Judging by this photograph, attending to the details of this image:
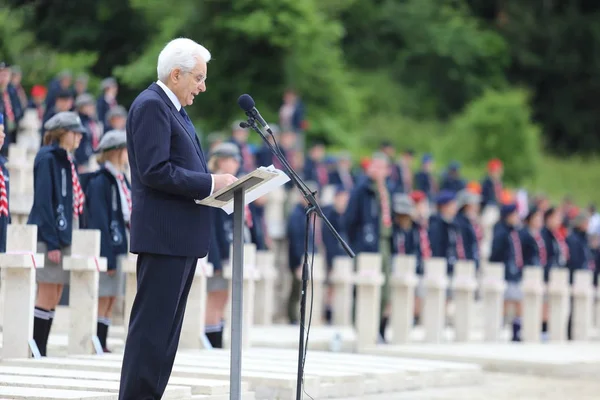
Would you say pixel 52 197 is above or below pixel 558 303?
above

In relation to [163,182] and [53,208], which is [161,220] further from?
[53,208]

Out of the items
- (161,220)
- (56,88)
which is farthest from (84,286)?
(56,88)

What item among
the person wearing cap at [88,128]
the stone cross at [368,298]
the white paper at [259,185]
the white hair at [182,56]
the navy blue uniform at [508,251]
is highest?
the person wearing cap at [88,128]

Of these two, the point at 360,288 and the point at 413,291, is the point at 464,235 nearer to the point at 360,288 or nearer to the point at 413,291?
the point at 413,291

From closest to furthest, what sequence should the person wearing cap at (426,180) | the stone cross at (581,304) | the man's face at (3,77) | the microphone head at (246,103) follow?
the microphone head at (246,103)
the man's face at (3,77)
the stone cross at (581,304)
the person wearing cap at (426,180)

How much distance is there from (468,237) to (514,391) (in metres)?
7.36

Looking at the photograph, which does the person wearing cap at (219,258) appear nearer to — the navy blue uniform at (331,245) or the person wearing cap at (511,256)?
the navy blue uniform at (331,245)

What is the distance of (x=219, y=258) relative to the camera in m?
13.8

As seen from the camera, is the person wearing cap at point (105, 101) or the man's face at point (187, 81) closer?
the man's face at point (187, 81)

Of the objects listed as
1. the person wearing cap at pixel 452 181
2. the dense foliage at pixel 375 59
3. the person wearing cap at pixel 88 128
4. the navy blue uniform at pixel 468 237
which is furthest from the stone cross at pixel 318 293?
the dense foliage at pixel 375 59

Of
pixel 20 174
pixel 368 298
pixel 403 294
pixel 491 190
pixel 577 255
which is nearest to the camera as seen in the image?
pixel 20 174

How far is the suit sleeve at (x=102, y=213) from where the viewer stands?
1208 centimetres

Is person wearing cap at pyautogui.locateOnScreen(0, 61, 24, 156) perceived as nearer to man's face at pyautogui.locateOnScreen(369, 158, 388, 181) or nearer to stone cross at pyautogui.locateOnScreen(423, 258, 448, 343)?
man's face at pyautogui.locateOnScreen(369, 158, 388, 181)

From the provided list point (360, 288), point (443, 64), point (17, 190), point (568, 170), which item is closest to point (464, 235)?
point (360, 288)
